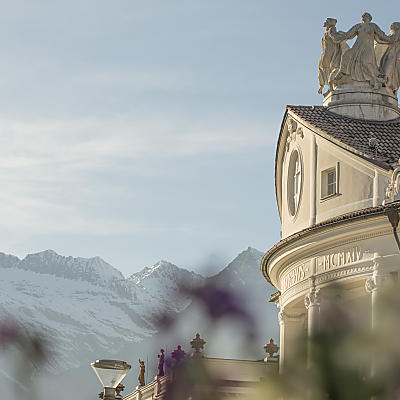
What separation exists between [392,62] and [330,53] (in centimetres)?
209

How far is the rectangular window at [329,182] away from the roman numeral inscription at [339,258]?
6.68ft

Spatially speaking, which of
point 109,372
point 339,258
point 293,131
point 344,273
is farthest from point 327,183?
point 109,372

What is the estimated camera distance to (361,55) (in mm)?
42406

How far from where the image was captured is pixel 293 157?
41562 mm

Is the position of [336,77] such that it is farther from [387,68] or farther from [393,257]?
[393,257]

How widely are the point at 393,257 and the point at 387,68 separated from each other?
1027 cm

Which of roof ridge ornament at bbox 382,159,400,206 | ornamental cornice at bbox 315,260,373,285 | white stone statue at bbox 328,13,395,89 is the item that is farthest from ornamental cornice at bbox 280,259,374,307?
white stone statue at bbox 328,13,395,89

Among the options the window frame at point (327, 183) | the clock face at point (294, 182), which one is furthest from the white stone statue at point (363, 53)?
the window frame at point (327, 183)

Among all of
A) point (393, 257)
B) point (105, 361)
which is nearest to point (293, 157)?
point (393, 257)

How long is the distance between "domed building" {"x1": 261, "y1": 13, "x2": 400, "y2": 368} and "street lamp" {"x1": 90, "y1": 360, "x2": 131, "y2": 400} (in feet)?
31.0

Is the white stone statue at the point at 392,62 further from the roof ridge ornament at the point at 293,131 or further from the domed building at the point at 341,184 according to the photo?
the roof ridge ornament at the point at 293,131

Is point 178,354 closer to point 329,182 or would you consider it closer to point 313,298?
point 313,298

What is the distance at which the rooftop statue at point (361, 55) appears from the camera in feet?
139

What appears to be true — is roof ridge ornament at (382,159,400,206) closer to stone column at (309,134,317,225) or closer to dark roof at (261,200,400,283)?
dark roof at (261,200,400,283)
